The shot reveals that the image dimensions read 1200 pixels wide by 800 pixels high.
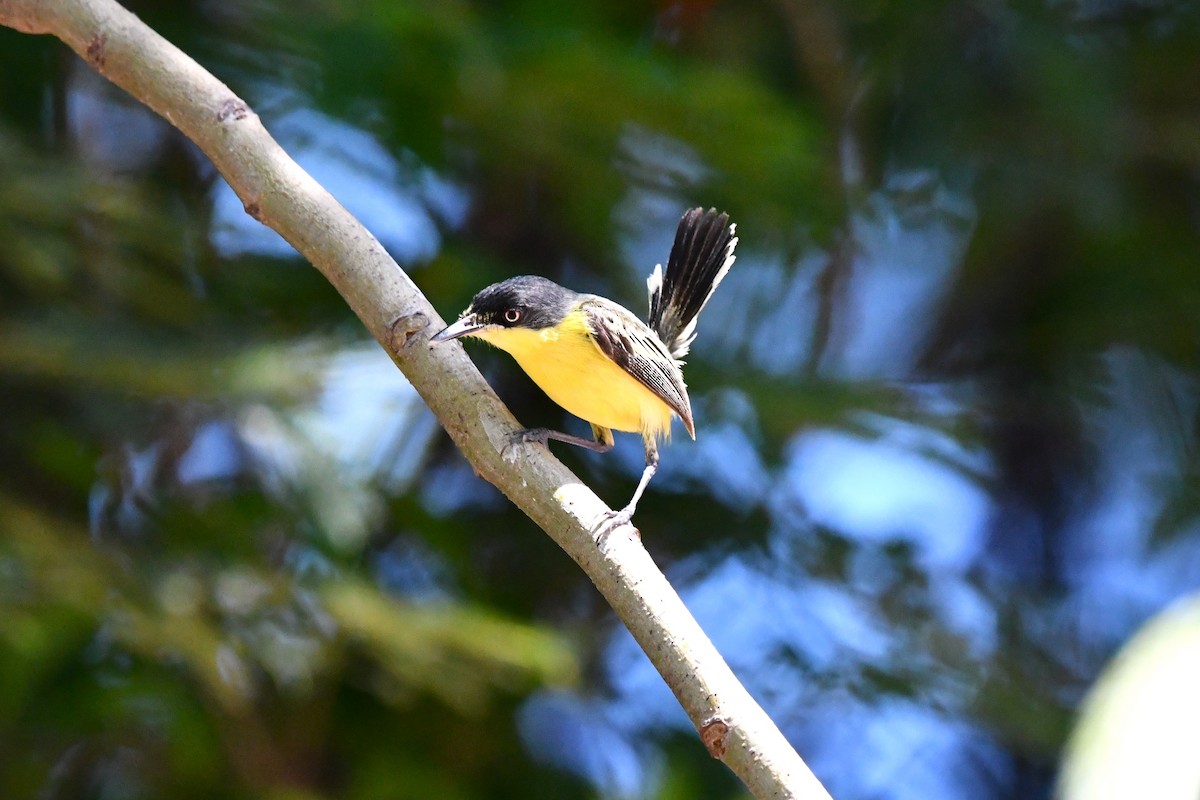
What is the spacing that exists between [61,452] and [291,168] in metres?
2.21

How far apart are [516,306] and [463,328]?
0.50 ft

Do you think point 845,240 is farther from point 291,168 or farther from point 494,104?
point 291,168

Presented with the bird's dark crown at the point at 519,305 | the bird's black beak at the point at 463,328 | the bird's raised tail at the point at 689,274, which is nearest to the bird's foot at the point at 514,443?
the bird's black beak at the point at 463,328

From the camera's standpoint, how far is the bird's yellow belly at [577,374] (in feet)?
6.59

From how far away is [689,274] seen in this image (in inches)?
93.7

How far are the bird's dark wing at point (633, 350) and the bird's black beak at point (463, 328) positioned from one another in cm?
20

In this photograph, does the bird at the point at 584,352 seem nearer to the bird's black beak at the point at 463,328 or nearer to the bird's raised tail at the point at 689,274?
the bird's black beak at the point at 463,328

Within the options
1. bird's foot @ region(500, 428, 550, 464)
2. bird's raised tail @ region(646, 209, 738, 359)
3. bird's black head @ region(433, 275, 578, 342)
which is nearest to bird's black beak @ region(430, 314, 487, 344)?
bird's black head @ region(433, 275, 578, 342)

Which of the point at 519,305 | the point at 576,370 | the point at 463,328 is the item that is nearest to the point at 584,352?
the point at 576,370

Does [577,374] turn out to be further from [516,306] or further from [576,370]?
[516,306]

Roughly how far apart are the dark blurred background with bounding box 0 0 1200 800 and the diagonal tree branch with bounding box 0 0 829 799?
4.52 feet

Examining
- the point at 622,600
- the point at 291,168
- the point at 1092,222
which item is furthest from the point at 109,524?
the point at 1092,222

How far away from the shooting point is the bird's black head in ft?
6.57

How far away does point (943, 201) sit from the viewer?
→ 13.6 ft
